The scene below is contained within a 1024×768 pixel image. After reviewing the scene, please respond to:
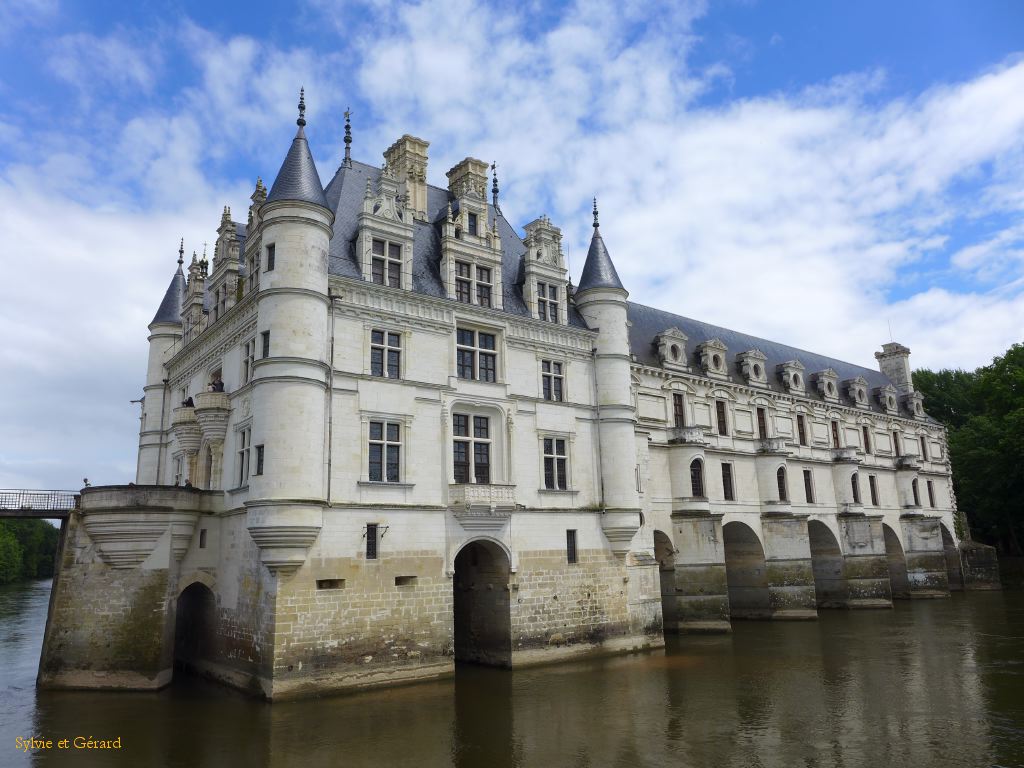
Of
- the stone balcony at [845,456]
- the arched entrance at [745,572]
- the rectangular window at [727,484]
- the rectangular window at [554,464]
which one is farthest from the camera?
the stone balcony at [845,456]

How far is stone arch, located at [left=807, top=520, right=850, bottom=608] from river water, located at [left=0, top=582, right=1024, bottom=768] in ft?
54.0

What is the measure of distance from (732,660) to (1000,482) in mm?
45194

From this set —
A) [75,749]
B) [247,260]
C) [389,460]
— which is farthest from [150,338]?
[75,749]

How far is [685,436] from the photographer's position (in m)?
38.0

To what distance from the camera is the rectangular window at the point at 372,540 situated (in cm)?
2358

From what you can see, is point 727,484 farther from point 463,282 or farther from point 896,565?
point 463,282

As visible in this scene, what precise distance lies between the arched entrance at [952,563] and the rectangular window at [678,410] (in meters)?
29.6

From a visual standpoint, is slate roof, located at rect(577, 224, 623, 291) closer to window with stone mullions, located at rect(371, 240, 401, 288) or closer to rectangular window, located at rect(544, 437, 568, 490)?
rectangular window, located at rect(544, 437, 568, 490)

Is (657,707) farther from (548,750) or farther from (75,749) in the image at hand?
(75,749)

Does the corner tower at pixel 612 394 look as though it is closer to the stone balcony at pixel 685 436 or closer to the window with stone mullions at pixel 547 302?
the window with stone mullions at pixel 547 302

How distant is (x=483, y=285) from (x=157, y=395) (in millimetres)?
18382

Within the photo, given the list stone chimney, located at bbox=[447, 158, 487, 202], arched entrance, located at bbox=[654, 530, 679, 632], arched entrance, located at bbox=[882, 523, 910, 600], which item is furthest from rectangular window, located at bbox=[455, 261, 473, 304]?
arched entrance, located at bbox=[882, 523, 910, 600]

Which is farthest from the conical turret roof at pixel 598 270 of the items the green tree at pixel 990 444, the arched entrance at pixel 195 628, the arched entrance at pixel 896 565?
the green tree at pixel 990 444

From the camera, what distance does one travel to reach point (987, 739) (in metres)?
16.5
